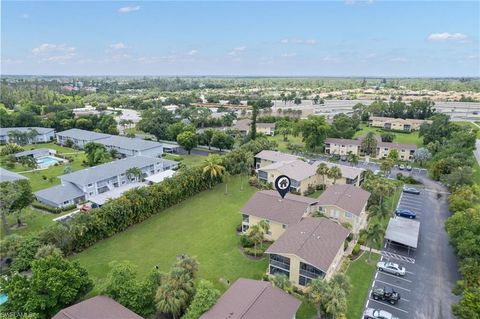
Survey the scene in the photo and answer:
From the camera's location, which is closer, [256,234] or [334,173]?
[256,234]

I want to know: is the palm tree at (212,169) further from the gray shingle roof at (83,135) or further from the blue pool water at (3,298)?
the gray shingle roof at (83,135)

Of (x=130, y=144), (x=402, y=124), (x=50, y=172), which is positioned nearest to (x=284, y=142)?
(x=402, y=124)

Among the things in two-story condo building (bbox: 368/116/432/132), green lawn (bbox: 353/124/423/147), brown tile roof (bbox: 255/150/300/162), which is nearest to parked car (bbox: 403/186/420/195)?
brown tile roof (bbox: 255/150/300/162)

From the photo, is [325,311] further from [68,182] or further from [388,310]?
[68,182]

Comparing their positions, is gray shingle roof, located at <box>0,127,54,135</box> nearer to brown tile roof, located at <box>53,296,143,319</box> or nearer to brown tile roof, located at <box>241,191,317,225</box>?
brown tile roof, located at <box>241,191,317,225</box>

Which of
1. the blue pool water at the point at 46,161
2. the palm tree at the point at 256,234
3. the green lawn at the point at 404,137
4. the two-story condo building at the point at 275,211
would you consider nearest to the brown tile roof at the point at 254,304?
the palm tree at the point at 256,234

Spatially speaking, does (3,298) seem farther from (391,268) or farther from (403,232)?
(403,232)
